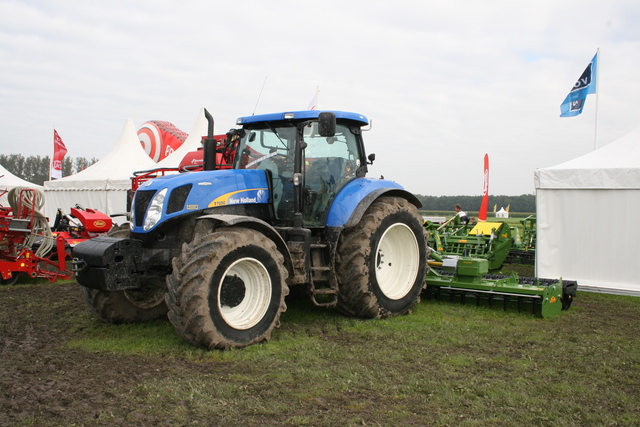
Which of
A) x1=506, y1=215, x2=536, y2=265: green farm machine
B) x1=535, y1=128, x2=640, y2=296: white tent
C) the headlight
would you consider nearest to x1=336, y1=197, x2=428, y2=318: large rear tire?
the headlight

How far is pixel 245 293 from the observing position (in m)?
5.14

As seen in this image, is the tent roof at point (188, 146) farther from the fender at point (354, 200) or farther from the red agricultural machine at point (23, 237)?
the fender at point (354, 200)

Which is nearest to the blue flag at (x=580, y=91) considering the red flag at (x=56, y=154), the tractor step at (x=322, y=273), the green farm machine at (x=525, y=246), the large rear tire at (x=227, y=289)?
the green farm machine at (x=525, y=246)

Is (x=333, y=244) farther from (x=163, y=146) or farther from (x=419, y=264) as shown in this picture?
(x=163, y=146)

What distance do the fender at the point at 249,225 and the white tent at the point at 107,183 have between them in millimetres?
11526

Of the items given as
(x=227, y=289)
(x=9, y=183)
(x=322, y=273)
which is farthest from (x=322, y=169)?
(x=9, y=183)

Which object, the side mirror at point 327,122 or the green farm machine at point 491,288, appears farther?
the green farm machine at point 491,288

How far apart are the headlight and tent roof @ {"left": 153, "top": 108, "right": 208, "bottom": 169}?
1126 cm

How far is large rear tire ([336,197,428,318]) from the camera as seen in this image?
593cm

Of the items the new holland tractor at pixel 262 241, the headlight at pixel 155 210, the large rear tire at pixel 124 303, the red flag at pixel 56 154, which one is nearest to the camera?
the new holland tractor at pixel 262 241

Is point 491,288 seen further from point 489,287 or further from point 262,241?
point 262,241

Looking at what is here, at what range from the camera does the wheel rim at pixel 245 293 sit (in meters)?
4.95

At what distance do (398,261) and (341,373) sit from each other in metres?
2.75

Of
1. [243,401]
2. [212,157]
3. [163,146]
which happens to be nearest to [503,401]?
[243,401]
